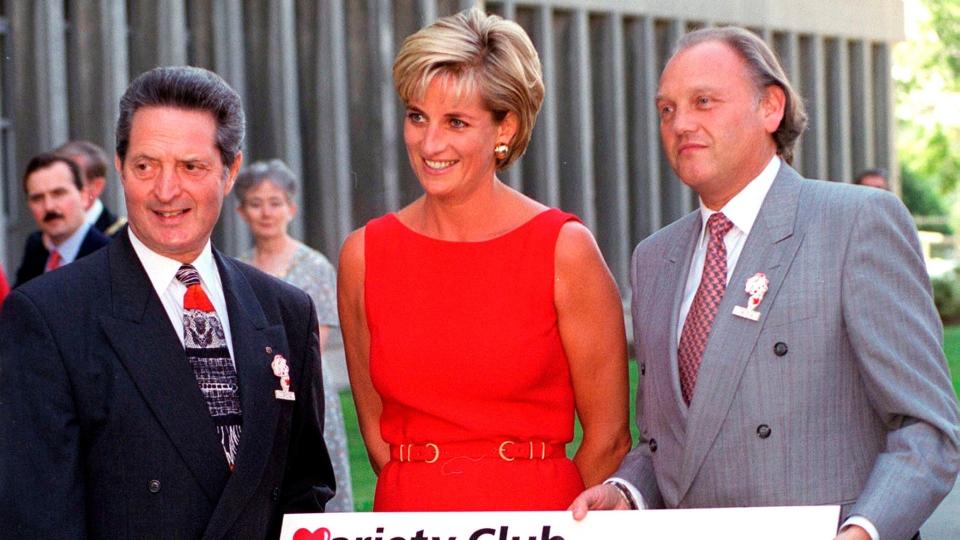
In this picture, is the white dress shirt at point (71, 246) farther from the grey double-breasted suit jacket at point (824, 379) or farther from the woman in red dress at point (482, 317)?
the grey double-breasted suit jacket at point (824, 379)

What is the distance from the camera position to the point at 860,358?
3320mm

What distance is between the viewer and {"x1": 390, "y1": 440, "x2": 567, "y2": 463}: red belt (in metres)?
3.97

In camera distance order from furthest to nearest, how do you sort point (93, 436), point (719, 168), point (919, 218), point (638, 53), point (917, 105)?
1. point (919, 218)
2. point (917, 105)
3. point (638, 53)
4. point (719, 168)
5. point (93, 436)

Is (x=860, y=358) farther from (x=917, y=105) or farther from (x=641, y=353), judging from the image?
(x=917, y=105)

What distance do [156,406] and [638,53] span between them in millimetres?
17920

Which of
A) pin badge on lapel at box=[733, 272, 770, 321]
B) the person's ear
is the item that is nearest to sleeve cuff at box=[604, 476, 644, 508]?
pin badge on lapel at box=[733, 272, 770, 321]

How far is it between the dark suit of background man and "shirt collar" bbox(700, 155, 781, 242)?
1045 mm

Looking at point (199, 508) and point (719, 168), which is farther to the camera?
point (719, 168)

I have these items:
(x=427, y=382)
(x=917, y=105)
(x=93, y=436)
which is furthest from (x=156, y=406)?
(x=917, y=105)

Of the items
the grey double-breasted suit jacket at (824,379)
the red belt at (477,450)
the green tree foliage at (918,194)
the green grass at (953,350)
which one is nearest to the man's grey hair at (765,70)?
the grey double-breasted suit jacket at (824,379)

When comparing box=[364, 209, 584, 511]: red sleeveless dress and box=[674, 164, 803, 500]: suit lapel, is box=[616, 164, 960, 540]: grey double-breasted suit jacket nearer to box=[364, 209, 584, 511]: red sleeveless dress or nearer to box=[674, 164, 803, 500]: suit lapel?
box=[674, 164, 803, 500]: suit lapel

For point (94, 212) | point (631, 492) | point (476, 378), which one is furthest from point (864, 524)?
point (94, 212)

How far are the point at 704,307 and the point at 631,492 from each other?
482 millimetres

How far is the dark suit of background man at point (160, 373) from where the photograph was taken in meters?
3.22
